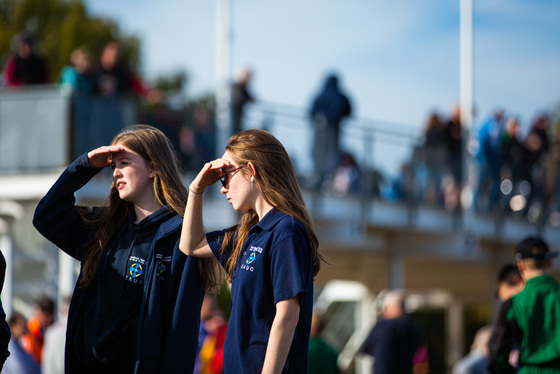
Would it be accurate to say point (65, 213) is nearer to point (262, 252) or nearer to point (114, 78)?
point (262, 252)

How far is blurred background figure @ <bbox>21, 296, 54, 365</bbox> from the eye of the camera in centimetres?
1134

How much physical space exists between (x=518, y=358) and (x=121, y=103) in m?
8.87

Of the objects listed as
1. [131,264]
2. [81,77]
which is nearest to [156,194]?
[131,264]

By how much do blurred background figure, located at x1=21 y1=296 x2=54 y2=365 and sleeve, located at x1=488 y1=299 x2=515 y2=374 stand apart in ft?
19.8

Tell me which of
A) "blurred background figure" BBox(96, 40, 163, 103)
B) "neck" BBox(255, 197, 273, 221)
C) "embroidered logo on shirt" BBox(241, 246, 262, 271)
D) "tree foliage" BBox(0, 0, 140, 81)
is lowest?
"embroidered logo on shirt" BBox(241, 246, 262, 271)

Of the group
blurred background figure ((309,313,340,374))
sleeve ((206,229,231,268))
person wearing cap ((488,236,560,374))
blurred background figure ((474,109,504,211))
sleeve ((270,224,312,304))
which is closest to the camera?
sleeve ((270,224,312,304))

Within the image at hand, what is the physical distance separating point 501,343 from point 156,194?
2.86 m

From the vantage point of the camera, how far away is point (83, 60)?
45.6 feet

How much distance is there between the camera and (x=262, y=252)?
14.4 feet

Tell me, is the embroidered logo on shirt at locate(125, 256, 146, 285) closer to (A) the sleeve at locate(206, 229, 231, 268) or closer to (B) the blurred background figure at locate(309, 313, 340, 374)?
(A) the sleeve at locate(206, 229, 231, 268)

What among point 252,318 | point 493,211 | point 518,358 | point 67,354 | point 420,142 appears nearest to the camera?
point 252,318

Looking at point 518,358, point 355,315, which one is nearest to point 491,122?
point 355,315

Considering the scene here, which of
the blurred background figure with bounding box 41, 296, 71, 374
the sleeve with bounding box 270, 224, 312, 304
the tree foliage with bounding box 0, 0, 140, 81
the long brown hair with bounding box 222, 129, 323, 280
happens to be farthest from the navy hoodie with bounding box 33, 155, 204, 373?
the tree foliage with bounding box 0, 0, 140, 81

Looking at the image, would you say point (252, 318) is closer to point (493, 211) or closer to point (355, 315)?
point (493, 211)
